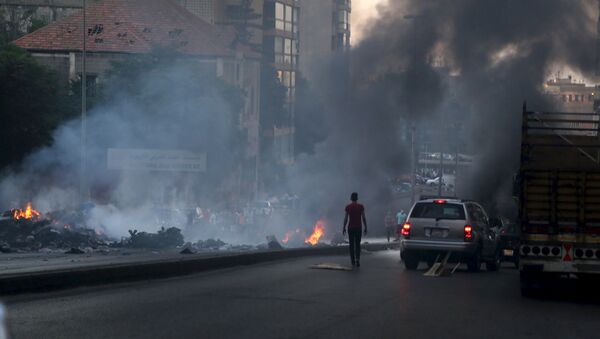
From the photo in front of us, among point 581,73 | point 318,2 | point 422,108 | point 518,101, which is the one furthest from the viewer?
point 318,2

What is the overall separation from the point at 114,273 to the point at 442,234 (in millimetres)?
8236

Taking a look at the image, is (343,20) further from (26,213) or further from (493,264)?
(493,264)

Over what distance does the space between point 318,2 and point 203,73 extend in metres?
44.5

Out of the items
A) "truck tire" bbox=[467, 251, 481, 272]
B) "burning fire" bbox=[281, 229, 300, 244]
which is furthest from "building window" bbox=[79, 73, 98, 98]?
"truck tire" bbox=[467, 251, 481, 272]

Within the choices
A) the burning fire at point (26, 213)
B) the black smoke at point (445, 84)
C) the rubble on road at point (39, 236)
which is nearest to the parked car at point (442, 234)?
the rubble on road at point (39, 236)

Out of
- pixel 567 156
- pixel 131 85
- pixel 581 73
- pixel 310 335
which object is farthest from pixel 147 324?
pixel 131 85

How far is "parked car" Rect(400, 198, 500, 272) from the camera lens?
2141 centimetres

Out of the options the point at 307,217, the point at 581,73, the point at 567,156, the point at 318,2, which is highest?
the point at 318,2

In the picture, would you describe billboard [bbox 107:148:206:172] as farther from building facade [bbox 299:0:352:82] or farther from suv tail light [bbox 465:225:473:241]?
building facade [bbox 299:0:352:82]

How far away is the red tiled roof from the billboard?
459 inches

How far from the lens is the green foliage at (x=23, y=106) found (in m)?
47.9

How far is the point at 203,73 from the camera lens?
61.9 m

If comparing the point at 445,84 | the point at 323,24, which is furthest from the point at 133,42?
the point at 323,24

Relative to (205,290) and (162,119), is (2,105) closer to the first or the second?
(162,119)
